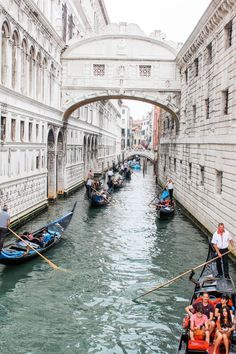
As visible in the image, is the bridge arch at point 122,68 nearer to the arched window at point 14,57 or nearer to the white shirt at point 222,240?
the arched window at point 14,57

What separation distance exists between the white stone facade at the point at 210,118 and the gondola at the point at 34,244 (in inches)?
159

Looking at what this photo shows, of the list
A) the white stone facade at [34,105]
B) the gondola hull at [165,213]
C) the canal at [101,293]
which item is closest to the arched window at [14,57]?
the white stone facade at [34,105]

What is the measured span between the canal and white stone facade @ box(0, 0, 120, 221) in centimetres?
178

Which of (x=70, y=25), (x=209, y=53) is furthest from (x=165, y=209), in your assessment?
(x=70, y=25)

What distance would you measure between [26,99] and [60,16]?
6.08 metres

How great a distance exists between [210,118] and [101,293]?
672 centimetres

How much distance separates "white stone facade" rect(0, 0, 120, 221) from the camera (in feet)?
37.9

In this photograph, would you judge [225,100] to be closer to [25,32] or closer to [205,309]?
[25,32]

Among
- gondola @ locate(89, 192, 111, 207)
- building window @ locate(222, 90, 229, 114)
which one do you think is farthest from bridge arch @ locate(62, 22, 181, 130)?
building window @ locate(222, 90, 229, 114)

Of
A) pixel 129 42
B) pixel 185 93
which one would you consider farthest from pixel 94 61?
pixel 185 93

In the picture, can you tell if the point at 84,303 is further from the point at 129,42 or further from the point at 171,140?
the point at 171,140

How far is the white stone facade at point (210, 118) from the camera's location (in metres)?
10.5

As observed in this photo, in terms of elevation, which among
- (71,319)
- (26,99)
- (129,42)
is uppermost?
(129,42)

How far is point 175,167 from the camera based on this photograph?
20.5 meters
